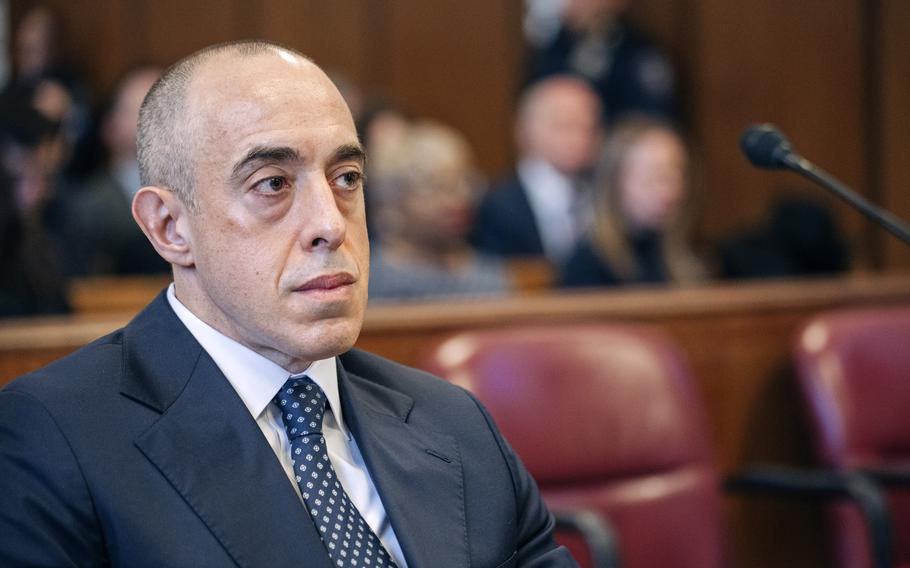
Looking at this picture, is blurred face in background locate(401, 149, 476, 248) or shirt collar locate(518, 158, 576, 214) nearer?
blurred face in background locate(401, 149, 476, 248)

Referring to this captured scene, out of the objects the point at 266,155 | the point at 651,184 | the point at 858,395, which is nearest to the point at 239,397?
the point at 266,155

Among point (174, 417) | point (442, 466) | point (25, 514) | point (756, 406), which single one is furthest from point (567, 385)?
point (25, 514)

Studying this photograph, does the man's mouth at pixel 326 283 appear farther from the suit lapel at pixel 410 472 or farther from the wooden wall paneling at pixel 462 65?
the wooden wall paneling at pixel 462 65

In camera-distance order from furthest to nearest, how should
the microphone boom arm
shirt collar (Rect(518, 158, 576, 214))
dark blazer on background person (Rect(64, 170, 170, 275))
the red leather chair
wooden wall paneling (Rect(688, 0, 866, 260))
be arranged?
wooden wall paneling (Rect(688, 0, 866, 260)) → shirt collar (Rect(518, 158, 576, 214)) → dark blazer on background person (Rect(64, 170, 170, 275)) → the red leather chair → the microphone boom arm

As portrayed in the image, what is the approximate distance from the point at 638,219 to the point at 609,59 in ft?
7.60

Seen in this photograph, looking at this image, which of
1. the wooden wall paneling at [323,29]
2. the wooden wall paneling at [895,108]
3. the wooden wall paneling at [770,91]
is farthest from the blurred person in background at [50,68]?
the wooden wall paneling at [895,108]

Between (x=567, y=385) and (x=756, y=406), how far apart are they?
800 millimetres

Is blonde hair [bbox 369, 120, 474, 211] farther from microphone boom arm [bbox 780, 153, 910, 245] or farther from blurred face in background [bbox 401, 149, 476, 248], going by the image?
microphone boom arm [bbox 780, 153, 910, 245]

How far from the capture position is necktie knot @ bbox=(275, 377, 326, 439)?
4.91 feet

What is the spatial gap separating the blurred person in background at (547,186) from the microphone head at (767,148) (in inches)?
120

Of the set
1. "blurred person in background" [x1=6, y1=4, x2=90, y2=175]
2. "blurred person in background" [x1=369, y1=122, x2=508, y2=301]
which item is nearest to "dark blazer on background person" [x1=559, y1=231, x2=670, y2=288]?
"blurred person in background" [x1=369, y1=122, x2=508, y2=301]

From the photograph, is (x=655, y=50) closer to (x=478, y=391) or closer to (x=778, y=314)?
(x=778, y=314)

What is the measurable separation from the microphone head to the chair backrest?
4.43 ft

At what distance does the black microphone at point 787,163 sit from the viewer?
1687 millimetres
